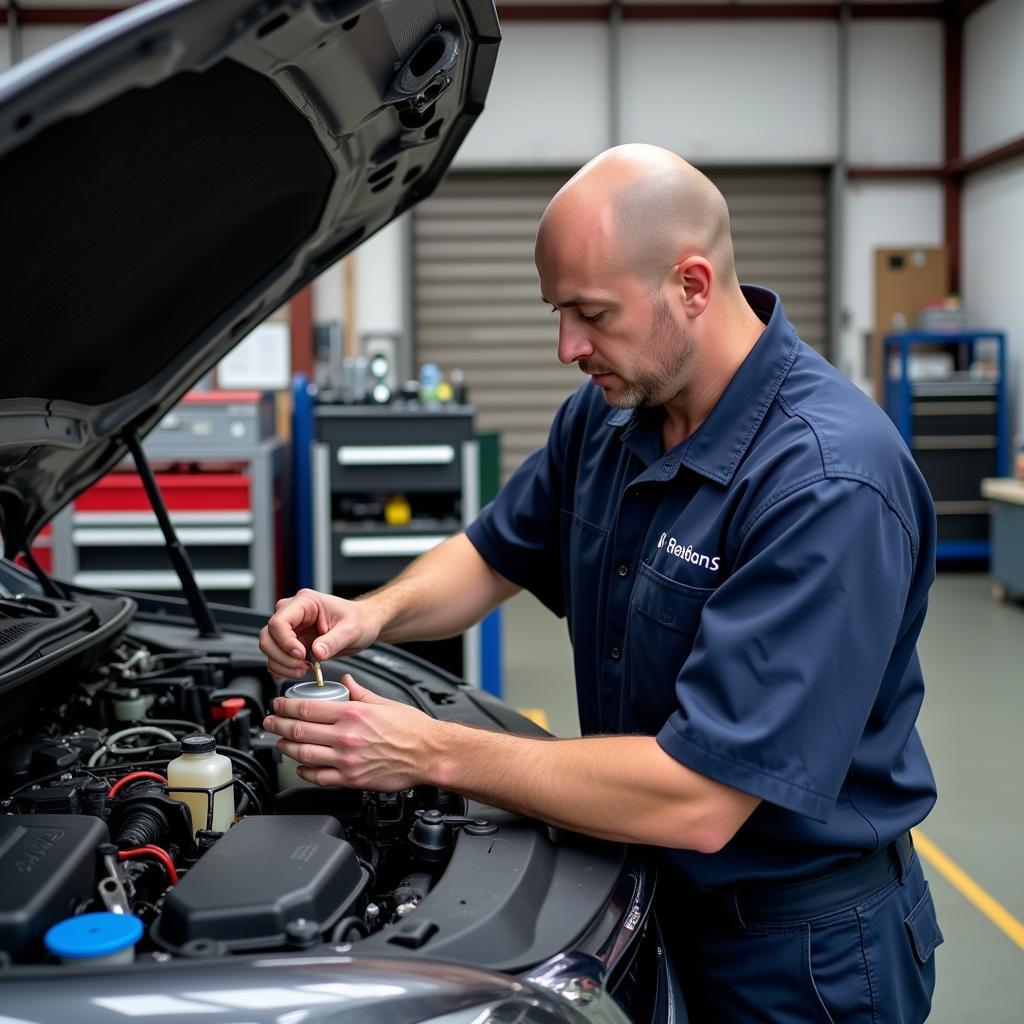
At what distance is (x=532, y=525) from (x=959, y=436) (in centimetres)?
550

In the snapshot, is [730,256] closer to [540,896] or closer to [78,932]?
[540,896]

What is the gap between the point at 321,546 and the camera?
3.95m

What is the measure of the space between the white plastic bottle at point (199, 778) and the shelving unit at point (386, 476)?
2644 millimetres

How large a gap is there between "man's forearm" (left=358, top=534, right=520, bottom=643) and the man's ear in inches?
24.8

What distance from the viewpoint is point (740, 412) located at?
1.30m

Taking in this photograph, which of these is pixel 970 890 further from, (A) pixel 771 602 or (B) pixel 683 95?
(B) pixel 683 95

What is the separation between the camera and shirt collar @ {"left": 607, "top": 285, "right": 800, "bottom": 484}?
127 centimetres

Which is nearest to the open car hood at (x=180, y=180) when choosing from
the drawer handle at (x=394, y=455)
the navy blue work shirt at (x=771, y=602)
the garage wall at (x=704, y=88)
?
the navy blue work shirt at (x=771, y=602)

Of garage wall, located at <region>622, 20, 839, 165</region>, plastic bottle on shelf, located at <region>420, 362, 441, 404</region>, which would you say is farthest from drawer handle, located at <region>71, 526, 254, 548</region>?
garage wall, located at <region>622, 20, 839, 165</region>

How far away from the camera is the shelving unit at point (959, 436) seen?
654cm

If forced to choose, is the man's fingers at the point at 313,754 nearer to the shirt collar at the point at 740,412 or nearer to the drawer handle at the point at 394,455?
the shirt collar at the point at 740,412

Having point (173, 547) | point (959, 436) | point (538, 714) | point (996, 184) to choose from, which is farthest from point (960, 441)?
point (173, 547)

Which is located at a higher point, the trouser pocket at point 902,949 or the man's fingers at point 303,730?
the man's fingers at point 303,730

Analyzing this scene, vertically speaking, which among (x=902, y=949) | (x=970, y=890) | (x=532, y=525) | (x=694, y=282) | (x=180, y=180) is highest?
(x=180, y=180)
